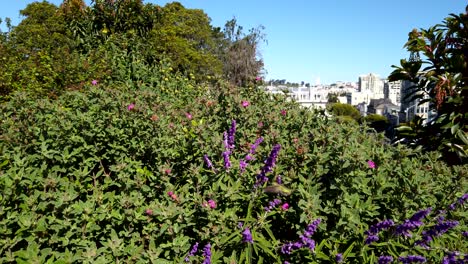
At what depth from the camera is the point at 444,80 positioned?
12.2 ft

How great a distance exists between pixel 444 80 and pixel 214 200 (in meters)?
2.84

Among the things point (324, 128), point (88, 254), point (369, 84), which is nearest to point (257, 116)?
point (324, 128)

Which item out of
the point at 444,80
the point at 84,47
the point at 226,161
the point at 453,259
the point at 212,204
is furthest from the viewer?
A: the point at 84,47

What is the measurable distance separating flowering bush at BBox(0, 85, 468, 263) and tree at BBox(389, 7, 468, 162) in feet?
3.41

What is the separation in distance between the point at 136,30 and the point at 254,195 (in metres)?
9.31

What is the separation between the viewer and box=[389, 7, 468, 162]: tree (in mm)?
3711

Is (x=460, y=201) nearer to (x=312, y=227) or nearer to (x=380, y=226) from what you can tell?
(x=380, y=226)

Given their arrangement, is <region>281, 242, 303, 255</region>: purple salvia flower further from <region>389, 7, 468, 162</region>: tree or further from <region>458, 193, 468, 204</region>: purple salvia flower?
<region>389, 7, 468, 162</region>: tree

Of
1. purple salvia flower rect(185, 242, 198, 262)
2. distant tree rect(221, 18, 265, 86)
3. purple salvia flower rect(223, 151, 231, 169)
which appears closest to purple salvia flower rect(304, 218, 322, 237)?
purple salvia flower rect(185, 242, 198, 262)

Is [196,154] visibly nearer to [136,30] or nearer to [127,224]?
[127,224]

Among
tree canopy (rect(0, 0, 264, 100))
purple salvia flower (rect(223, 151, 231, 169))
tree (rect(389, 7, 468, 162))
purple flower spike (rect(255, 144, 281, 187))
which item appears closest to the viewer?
purple flower spike (rect(255, 144, 281, 187))

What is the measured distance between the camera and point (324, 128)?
282cm

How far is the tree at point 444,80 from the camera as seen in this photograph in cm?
371

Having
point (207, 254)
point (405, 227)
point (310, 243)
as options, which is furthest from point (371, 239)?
point (207, 254)
